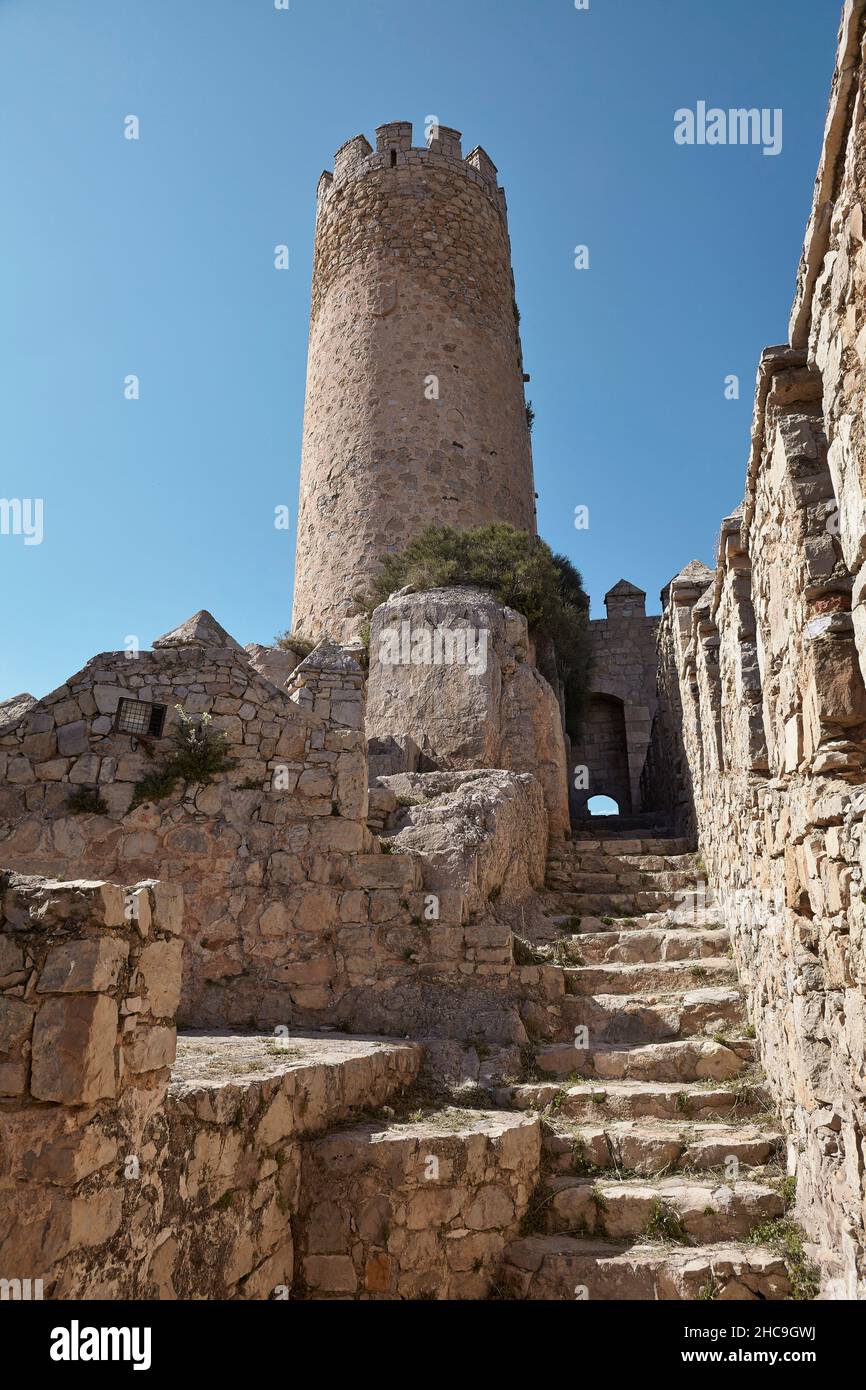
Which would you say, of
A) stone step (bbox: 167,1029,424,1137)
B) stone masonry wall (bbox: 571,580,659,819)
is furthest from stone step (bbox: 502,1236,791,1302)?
stone masonry wall (bbox: 571,580,659,819)

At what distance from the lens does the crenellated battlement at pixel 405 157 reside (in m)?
15.7

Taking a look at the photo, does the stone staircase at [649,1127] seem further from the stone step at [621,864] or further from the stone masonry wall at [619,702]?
the stone masonry wall at [619,702]

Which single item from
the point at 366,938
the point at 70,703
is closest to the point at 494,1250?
the point at 366,938

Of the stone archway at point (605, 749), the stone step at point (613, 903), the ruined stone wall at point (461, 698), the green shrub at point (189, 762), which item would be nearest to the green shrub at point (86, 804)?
the green shrub at point (189, 762)

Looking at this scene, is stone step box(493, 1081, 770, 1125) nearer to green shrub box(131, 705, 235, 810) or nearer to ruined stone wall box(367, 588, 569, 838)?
green shrub box(131, 705, 235, 810)

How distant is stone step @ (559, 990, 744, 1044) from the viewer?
5.58 meters

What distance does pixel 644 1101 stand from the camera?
16.4ft

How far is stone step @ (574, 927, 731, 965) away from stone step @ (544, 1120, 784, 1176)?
65.7 inches

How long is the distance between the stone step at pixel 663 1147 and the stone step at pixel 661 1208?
0.09 metres

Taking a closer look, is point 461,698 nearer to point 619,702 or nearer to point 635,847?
point 635,847

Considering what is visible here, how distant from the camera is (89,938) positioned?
115 inches

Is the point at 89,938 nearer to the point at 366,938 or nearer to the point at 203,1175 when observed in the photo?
the point at 203,1175

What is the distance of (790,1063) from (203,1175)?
105 inches

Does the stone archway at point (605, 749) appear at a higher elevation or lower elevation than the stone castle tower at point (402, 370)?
lower
